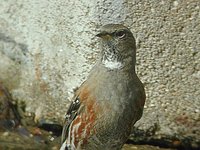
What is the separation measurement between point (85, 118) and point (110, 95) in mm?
276

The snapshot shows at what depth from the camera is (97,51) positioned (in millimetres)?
7090

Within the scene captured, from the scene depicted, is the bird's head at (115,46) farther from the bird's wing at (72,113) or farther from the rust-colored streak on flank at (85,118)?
the bird's wing at (72,113)

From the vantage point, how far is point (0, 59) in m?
8.08

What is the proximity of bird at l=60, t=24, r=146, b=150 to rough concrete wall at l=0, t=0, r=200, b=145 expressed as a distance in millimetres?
1261

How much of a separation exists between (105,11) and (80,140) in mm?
1572

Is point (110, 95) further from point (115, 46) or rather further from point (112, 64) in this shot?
point (115, 46)

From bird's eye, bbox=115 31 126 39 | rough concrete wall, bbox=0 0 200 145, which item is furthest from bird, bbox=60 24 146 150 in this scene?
rough concrete wall, bbox=0 0 200 145

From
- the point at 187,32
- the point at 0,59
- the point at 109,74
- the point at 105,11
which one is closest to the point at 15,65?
the point at 0,59

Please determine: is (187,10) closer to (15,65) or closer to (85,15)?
(85,15)

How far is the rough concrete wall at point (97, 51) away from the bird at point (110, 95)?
1261 millimetres

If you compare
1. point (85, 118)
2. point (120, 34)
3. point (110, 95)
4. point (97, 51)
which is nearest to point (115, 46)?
point (120, 34)

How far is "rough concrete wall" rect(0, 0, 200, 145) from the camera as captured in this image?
22.5ft

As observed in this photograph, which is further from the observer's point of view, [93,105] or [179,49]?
[179,49]

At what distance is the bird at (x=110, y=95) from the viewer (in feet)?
18.2
